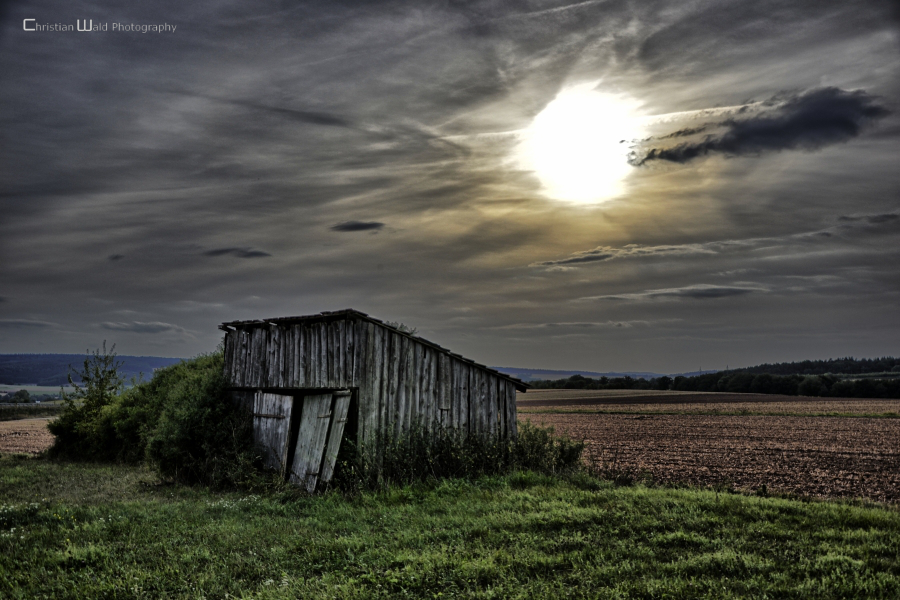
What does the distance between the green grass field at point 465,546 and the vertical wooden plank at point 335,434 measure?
1.13 m

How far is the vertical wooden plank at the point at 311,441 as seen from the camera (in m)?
14.5

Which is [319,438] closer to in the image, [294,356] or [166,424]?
[294,356]

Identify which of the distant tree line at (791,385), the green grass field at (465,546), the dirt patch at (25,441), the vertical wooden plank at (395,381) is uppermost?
the vertical wooden plank at (395,381)

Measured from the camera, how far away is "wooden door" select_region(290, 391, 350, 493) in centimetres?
1416

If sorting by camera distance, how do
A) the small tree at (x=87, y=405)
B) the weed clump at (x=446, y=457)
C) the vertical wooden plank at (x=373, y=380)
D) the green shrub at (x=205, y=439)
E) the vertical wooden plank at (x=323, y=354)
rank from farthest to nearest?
1. the small tree at (x=87, y=405)
2. the green shrub at (x=205, y=439)
3. the vertical wooden plank at (x=323, y=354)
4. the vertical wooden plank at (x=373, y=380)
5. the weed clump at (x=446, y=457)

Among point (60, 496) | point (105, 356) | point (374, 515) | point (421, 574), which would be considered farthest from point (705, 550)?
point (105, 356)

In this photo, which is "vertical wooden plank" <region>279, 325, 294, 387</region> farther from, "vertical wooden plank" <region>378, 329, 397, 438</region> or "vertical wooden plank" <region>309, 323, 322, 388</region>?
"vertical wooden plank" <region>378, 329, 397, 438</region>

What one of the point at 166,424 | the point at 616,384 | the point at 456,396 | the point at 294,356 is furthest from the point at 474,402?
the point at 616,384

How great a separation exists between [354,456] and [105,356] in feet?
60.8

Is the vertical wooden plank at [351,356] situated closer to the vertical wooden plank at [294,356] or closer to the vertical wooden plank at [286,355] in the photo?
the vertical wooden plank at [294,356]

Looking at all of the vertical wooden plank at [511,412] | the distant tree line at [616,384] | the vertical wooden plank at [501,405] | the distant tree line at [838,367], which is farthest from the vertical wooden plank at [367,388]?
the distant tree line at [838,367]

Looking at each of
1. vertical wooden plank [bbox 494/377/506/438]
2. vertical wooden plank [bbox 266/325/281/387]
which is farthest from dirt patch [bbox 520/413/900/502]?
vertical wooden plank [bbox 266/325/281/387]

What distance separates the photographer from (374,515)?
435 inches

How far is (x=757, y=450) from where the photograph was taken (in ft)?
76.9
